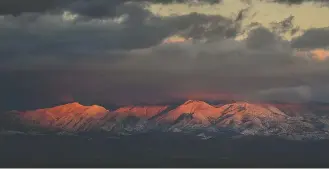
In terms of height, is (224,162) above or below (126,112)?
below

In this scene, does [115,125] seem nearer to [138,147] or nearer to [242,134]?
[138,147]

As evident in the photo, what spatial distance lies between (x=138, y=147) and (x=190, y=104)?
108 cm

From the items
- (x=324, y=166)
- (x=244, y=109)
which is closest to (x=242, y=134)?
(x=244, y=109)

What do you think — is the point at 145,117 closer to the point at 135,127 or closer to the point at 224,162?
the point at 135,127

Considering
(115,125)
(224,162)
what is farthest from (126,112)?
(224,162)

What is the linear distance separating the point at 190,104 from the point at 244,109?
87cm

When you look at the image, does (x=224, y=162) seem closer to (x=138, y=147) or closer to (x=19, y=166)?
(x=138, y=147)

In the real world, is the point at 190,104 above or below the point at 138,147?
above

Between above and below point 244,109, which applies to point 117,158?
below

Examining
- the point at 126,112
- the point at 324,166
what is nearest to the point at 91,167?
the point at 126,112

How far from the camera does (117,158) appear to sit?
9414mm

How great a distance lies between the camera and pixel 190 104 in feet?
30.9

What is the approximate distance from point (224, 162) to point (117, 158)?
1701mm

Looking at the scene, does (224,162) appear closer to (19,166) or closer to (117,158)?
(117,158)
